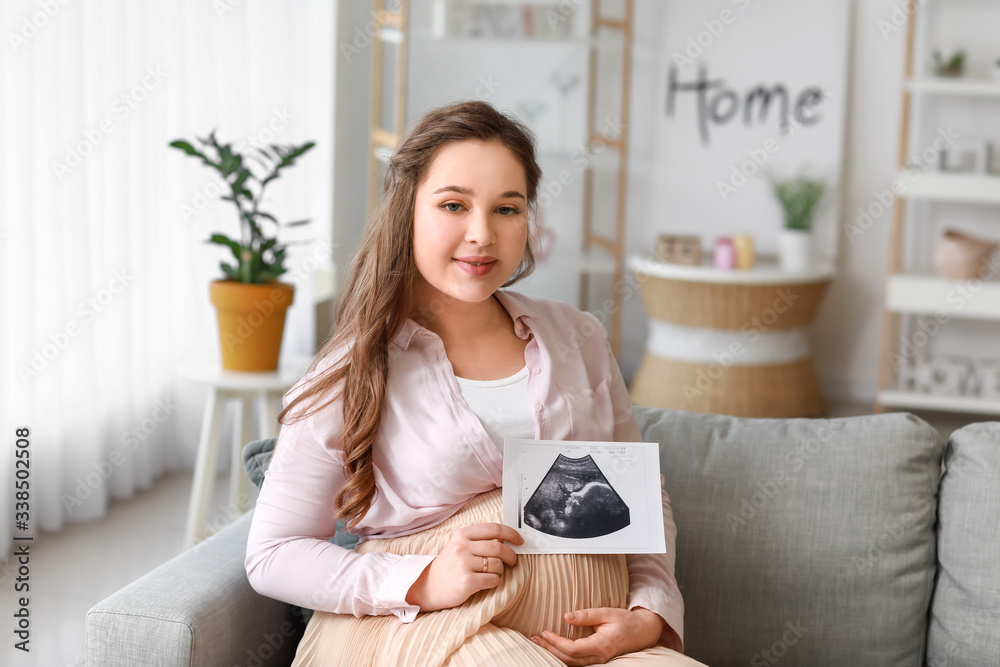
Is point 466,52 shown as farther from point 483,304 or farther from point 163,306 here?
point 483,304

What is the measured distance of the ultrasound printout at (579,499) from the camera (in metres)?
1.24

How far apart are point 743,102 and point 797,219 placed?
64 centimetres

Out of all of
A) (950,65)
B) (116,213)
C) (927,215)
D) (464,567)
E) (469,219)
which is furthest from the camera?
(927,215)

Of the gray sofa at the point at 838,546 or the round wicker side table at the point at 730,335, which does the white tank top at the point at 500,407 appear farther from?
the round wicker side table at the point at 730,335

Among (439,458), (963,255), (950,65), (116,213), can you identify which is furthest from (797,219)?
(439,458)

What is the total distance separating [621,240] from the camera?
4.05m

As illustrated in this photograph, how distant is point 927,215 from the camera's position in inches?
165

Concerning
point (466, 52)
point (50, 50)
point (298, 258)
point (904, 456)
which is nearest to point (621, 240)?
point (466, 52)

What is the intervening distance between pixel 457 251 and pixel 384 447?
10.8 inches

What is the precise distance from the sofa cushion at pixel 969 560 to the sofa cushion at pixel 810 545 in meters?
0.02

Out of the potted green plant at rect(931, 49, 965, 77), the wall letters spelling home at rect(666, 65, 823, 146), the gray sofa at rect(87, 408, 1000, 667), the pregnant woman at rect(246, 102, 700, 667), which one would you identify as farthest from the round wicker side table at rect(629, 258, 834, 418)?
the pregnant woman at rect(246, 102, 700, 667)

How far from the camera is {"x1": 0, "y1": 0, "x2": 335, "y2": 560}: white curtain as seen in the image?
256 centimetres

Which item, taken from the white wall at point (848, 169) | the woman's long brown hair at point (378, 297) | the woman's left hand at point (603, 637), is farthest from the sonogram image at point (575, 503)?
the white wall at point (848, 169)

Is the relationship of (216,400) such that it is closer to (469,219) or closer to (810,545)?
(469,219)
